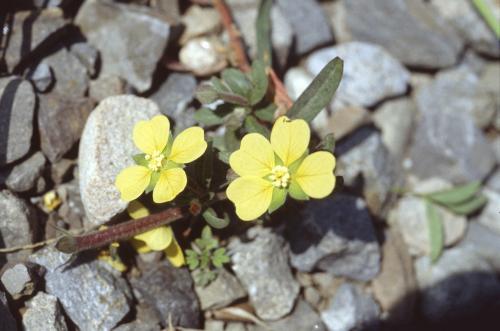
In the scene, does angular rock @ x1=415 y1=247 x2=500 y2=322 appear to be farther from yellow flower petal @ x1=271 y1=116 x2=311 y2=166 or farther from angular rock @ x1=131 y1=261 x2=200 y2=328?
yellow flower petal @ x1=271 y1=116 x2=311 y2=166

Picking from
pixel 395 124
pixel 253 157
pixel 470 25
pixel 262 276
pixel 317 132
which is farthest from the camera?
pixel 470 25

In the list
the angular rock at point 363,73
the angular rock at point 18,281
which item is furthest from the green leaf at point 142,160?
the angular rock at point 363,73

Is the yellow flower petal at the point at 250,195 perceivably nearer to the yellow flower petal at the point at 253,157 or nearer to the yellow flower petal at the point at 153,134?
the yellow flower petal at the point at 253,157

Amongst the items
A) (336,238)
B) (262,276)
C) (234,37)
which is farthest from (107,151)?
(336,238)

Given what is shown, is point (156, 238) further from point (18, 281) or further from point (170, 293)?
point (18, 281)

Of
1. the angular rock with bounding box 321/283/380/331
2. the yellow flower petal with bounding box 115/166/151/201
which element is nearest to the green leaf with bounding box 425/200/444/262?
the angular rock with bounding box 321/283/380/331

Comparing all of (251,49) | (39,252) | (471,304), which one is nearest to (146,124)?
(39,252)
